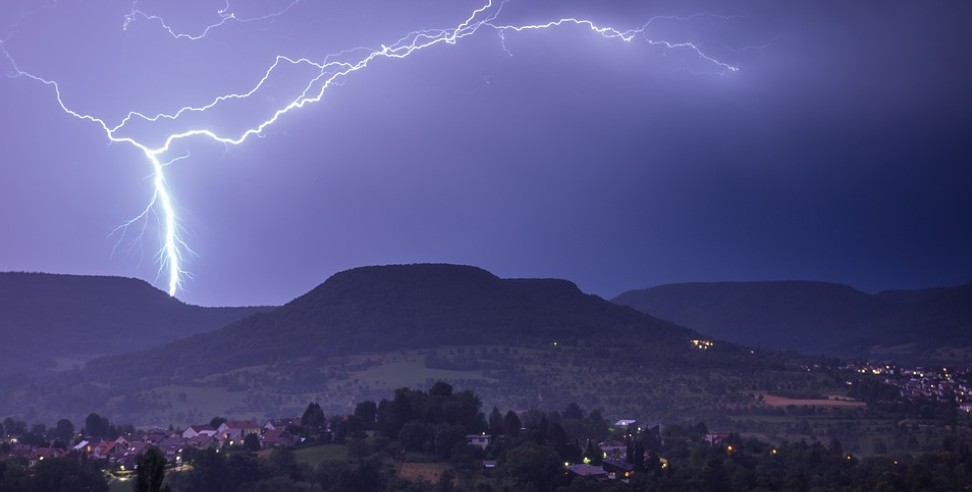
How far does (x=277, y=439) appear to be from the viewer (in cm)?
6656

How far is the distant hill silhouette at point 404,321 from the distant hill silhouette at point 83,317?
53.0 ft

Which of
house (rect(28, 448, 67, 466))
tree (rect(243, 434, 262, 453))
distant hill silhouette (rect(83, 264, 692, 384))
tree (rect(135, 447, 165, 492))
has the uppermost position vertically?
distant hill silhouette (rect(83, 264, 692, 384))

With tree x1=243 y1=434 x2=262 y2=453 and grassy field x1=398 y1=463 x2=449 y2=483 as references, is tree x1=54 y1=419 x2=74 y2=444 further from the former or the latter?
grassy field x1=398 y1=463 x2=449 y2=483

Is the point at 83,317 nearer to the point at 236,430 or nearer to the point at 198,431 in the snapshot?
the point at 198,431

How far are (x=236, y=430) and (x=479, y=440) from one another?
16.8 m

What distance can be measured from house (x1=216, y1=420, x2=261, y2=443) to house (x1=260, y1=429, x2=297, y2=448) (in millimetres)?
2192

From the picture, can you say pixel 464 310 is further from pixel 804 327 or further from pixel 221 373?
pixel 804 327

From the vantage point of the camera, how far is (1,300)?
511 feet

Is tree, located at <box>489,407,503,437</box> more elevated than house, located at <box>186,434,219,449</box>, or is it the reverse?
tree, located at <box>489,407,503,437</box>

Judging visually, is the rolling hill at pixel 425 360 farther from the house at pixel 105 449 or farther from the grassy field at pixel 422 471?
the house at pixel 105 449

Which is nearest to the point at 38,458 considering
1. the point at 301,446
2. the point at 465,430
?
the point at 301,446

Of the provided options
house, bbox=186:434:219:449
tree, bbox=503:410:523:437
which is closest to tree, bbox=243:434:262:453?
house, bbox=186:434:219:449

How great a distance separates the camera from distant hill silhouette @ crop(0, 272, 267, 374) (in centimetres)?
15225

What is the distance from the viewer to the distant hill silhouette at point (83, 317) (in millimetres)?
152250
